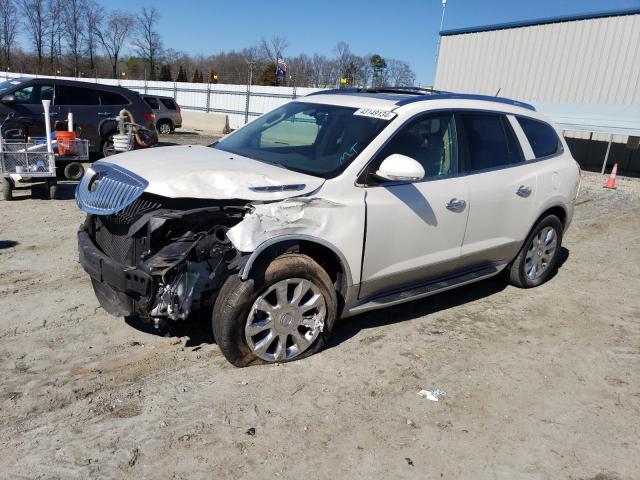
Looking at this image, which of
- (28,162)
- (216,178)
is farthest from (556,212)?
(28,162)

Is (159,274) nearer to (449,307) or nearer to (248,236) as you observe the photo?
(248,236)

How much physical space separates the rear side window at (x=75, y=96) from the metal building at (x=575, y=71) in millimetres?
13992

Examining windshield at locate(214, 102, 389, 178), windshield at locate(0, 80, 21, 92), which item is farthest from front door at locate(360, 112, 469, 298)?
windshield at locate(0, 80, 21, 92)

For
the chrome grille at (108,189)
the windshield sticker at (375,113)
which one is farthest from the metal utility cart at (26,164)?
the windshield sticker at (375,113)

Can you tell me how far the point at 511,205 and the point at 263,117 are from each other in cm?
242

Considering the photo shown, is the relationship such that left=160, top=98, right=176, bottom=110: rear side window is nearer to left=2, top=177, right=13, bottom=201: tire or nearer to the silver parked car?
the silver parked car

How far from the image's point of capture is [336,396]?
3367mm

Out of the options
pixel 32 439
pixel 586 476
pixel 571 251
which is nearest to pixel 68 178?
pixel 32 439

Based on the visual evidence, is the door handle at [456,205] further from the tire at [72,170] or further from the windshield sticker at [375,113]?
the tire at [72,170]

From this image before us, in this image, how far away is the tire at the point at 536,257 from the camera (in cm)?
531

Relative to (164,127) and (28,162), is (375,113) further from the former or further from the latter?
(164,127)

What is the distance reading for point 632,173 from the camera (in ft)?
59.7

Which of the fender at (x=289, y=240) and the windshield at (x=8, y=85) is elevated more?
the windshield at (x=8, y=85)

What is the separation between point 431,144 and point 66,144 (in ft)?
21.4
